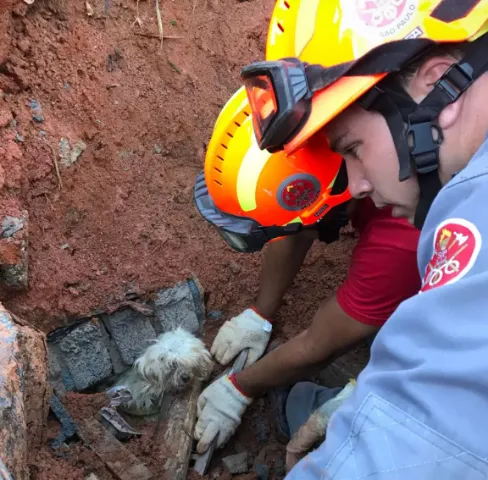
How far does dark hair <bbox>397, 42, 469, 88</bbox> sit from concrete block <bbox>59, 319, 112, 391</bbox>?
1.94m

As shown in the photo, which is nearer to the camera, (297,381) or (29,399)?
(29,399)

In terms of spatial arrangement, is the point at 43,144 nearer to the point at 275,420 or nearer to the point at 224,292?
the point at 224,292

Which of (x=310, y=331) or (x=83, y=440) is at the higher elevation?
(x=310, y=331)

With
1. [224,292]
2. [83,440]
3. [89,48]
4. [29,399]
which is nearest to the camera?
[29,399]

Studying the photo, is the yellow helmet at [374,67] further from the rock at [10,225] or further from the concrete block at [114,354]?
the concrete block at [114,354]

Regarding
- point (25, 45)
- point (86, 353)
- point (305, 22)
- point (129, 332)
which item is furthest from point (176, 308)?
point (305, 22)

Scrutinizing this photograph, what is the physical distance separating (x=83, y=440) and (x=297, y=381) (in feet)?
3.47

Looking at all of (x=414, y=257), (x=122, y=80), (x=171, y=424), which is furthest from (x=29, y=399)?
(x=122, y=80)

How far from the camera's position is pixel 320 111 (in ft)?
5.34

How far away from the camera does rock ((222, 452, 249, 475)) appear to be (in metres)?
2.70

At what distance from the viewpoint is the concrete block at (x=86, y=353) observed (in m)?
2.74

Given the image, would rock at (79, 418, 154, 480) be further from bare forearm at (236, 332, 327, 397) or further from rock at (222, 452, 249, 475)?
bare forearm at (236, 332, 327, 397)

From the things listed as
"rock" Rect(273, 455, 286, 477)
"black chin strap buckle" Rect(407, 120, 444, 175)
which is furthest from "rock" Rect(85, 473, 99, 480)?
"black chin strap buckle" Rect(407, 120, 444, 175)

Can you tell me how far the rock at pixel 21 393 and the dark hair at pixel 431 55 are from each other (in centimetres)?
142
